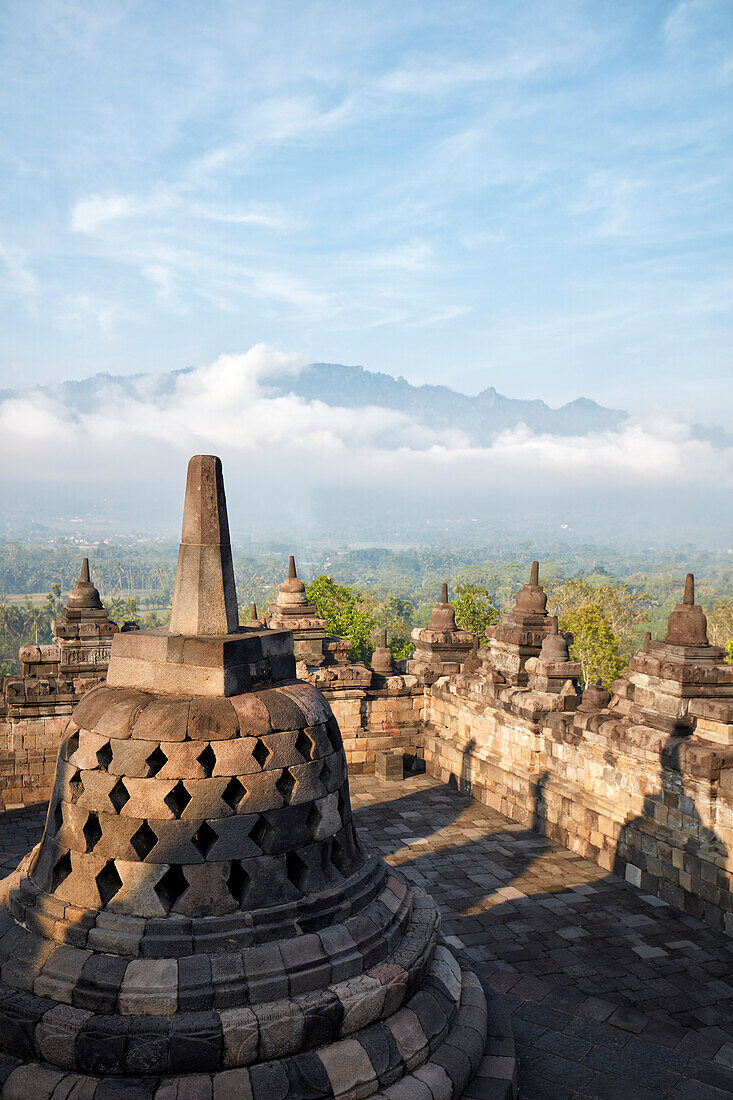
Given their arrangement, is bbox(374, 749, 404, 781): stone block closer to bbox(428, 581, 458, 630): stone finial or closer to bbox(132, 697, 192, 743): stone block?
bbox(428, 581, 458, 630): stone finial

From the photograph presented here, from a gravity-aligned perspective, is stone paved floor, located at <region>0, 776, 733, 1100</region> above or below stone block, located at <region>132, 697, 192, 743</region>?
below

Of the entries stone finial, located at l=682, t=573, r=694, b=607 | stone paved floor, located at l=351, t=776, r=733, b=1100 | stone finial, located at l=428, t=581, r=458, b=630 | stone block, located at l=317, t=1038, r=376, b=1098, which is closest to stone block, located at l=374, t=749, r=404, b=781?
stone paved floor, located at l=351, t=776, r=733, b=1100

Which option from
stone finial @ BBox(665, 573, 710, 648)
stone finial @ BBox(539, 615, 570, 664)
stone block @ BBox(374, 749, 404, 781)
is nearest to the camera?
stone finial @ BBox(665, 573, 710, 648)

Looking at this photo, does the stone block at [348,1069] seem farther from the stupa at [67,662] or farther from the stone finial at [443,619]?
the stone finial at [443,619]

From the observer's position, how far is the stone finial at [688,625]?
847cm

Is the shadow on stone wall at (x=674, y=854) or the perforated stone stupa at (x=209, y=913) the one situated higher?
the perforated stone stupa at (x=209, y=913)

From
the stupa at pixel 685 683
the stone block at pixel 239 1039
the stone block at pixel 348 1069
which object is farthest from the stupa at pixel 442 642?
the stone block at pixel 239 1039

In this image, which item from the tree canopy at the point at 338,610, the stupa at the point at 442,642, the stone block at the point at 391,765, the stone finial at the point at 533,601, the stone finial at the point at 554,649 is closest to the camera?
the stone finial at the point at 554,649

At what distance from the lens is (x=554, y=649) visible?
10.9m

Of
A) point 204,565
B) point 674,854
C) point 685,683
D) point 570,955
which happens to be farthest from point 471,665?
point 204,565

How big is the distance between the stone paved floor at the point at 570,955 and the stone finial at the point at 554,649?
8.09ft

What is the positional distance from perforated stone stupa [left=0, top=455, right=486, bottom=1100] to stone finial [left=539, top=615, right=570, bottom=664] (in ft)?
20.2

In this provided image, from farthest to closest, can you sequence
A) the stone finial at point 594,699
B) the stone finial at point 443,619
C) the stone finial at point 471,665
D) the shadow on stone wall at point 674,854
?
the stone finial at point 443,619 < the stone finial at point 471,665 < the stone finial at point 594,699 < the shadow on stone wall at point 674,854

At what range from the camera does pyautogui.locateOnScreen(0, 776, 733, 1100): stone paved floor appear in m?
5.28
